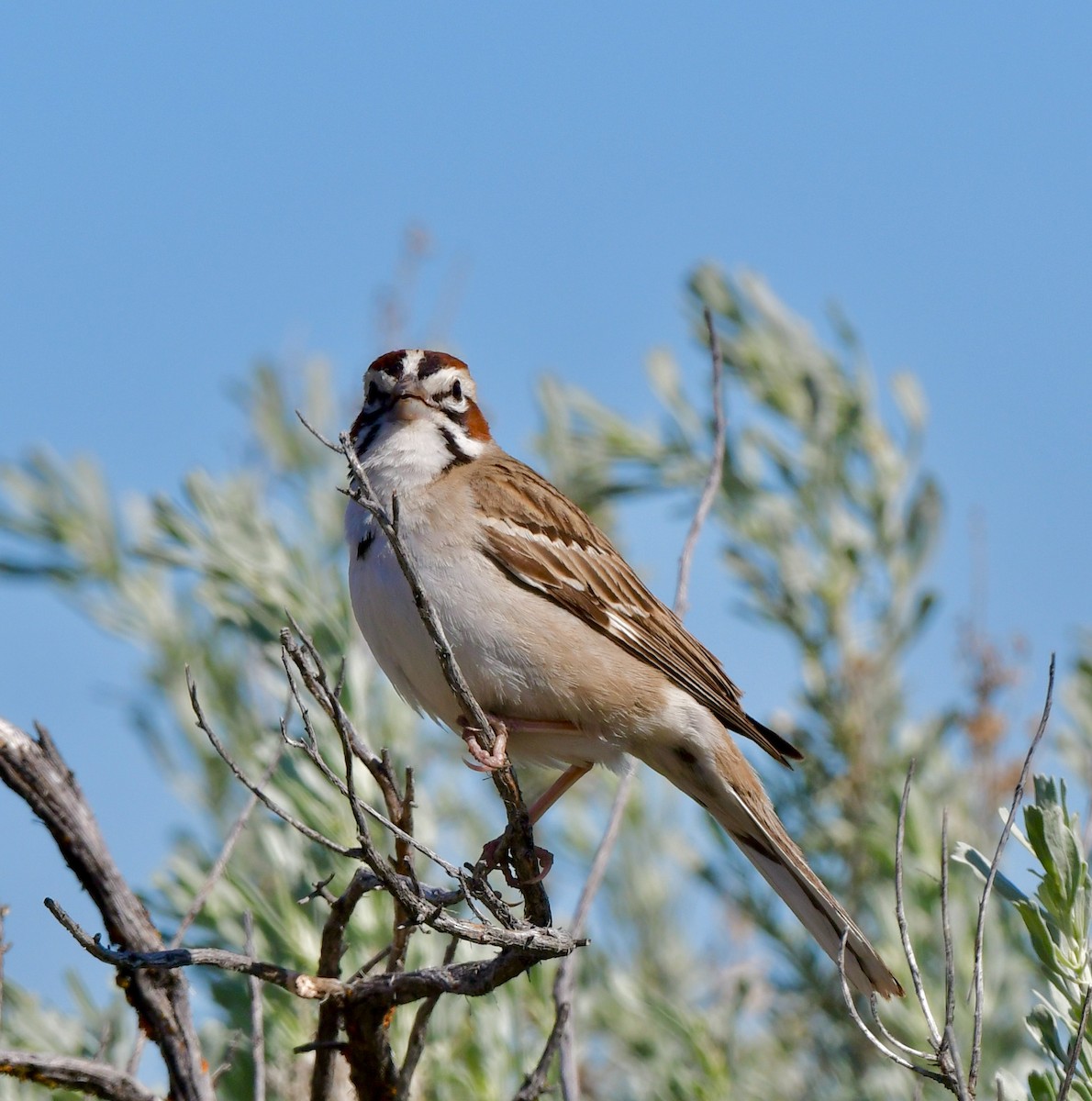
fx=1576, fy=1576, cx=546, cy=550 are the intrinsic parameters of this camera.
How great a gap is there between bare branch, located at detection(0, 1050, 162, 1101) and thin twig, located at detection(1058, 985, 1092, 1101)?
1.60 metres

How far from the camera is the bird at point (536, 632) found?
416cm

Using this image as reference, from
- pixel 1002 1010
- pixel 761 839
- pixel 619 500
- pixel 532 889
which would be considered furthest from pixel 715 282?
pixel 532 889

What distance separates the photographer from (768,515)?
5.83m

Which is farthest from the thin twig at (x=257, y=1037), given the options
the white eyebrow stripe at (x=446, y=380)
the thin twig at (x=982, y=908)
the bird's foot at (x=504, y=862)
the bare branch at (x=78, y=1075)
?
the white eyebrow stripe at (x=446, y=380)

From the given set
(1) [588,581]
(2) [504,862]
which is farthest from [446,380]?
(2) [504,862]

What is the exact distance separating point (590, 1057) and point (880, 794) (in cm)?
132

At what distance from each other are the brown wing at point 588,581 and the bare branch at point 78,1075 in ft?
6.26

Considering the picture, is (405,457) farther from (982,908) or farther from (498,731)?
(982,908)

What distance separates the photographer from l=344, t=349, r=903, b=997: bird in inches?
164

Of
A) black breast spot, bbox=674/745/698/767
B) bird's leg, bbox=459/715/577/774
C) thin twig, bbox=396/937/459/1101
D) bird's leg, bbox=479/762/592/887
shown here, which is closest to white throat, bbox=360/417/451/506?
bird's leg, bbox=459/715/577/774

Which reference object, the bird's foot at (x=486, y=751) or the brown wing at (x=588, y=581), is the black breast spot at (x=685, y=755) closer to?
the brown wing at (x=588, y=581)

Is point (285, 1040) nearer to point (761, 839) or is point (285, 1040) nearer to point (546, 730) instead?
point (546, 730)

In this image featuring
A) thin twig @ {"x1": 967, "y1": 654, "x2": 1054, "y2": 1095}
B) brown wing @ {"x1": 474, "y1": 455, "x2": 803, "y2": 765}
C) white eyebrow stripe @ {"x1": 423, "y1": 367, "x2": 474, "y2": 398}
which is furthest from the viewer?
white eyebrow stripe @ {"x1": 423, "y1": 367, "x2": 474, "y2": 398}

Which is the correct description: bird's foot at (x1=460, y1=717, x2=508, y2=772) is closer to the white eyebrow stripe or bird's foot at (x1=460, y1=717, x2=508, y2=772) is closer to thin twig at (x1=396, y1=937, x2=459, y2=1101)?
thin twig at (x1=396, y1=937, x2=459, y2=1101)
